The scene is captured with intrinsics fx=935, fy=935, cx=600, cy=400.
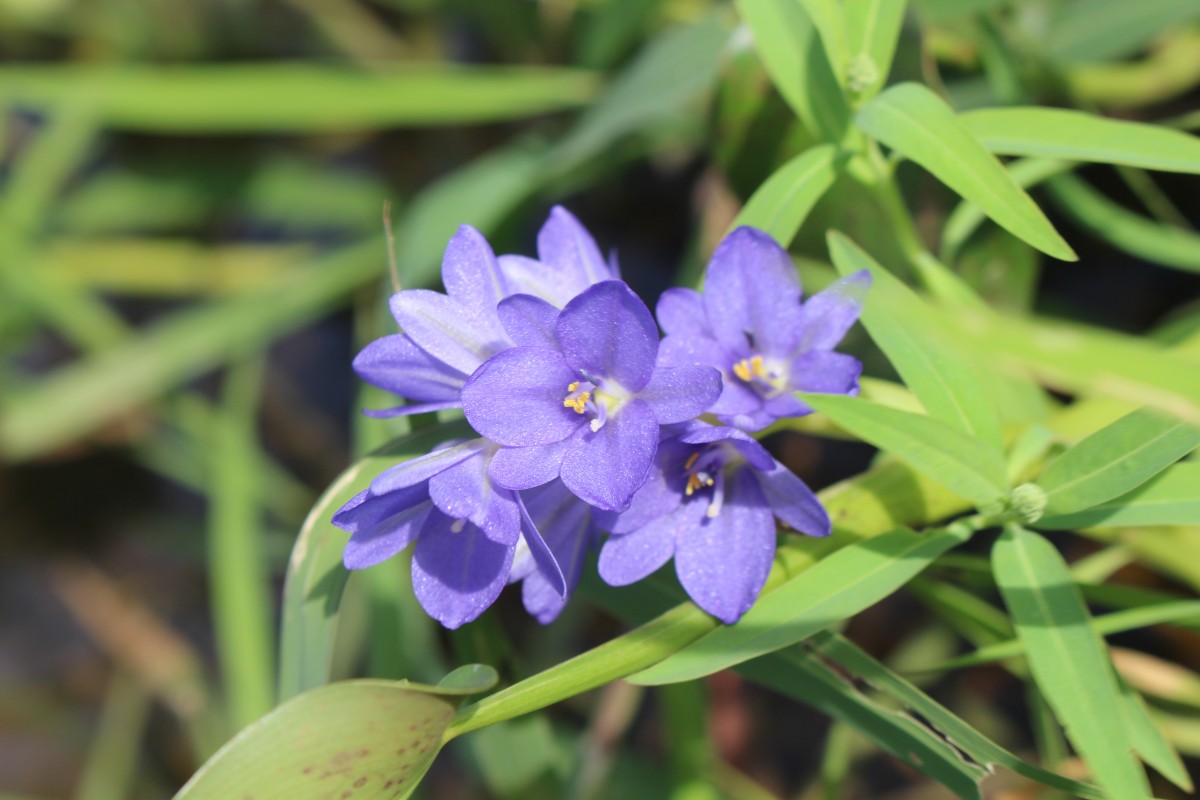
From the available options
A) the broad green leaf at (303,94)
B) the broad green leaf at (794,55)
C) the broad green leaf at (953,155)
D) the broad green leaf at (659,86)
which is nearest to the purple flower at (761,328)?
the broad green leaf at (953,155)

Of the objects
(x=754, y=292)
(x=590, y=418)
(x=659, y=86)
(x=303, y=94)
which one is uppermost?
(x=303, y=94)

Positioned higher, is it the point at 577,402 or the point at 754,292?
the point at 754,292

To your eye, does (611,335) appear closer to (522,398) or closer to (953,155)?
(522,398)

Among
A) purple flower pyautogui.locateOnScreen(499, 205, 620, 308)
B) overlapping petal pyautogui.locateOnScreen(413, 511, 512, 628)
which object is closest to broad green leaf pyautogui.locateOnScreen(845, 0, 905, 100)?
purple flower pyautogui.locateOnScreen(499, 205, 620, 308)

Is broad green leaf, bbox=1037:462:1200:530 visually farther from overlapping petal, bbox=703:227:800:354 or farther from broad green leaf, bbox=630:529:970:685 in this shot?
overlapping petal, bbox=703:227:800:354

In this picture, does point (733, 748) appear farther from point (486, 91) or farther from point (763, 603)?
point (486, 91)

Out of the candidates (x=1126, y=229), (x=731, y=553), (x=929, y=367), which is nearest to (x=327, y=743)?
(x=731, y=553)

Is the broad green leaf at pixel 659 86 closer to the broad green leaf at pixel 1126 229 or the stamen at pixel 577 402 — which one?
the broad green leaf at pixel 1126 229
